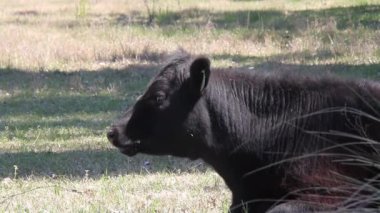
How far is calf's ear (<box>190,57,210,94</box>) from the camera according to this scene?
562cm

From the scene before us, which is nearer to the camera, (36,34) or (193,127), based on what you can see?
(193,127)

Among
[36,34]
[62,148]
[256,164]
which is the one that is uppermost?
[256,164]

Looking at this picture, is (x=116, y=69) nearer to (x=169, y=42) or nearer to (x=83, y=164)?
(x=169, y=42)

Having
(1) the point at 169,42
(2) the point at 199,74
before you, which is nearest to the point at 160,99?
(2) the point at 199,74

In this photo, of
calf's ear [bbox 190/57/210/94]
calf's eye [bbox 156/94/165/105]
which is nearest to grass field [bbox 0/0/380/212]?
calf's eye [bbox 156/94/165/105]

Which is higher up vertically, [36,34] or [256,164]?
[256,164]

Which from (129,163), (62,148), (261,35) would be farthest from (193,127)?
(261,35)

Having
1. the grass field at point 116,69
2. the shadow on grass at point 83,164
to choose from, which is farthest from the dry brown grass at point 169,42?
the shadow on grass at point 83,164

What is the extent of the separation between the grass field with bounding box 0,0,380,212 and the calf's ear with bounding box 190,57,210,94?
159cm

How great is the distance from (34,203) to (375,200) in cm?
359

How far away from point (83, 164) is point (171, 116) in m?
3.96

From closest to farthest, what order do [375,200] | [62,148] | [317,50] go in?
[375,200], [62,148], [317,50]

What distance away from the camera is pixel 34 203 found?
7621 mm

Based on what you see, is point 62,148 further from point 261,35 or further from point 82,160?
point 261,35
